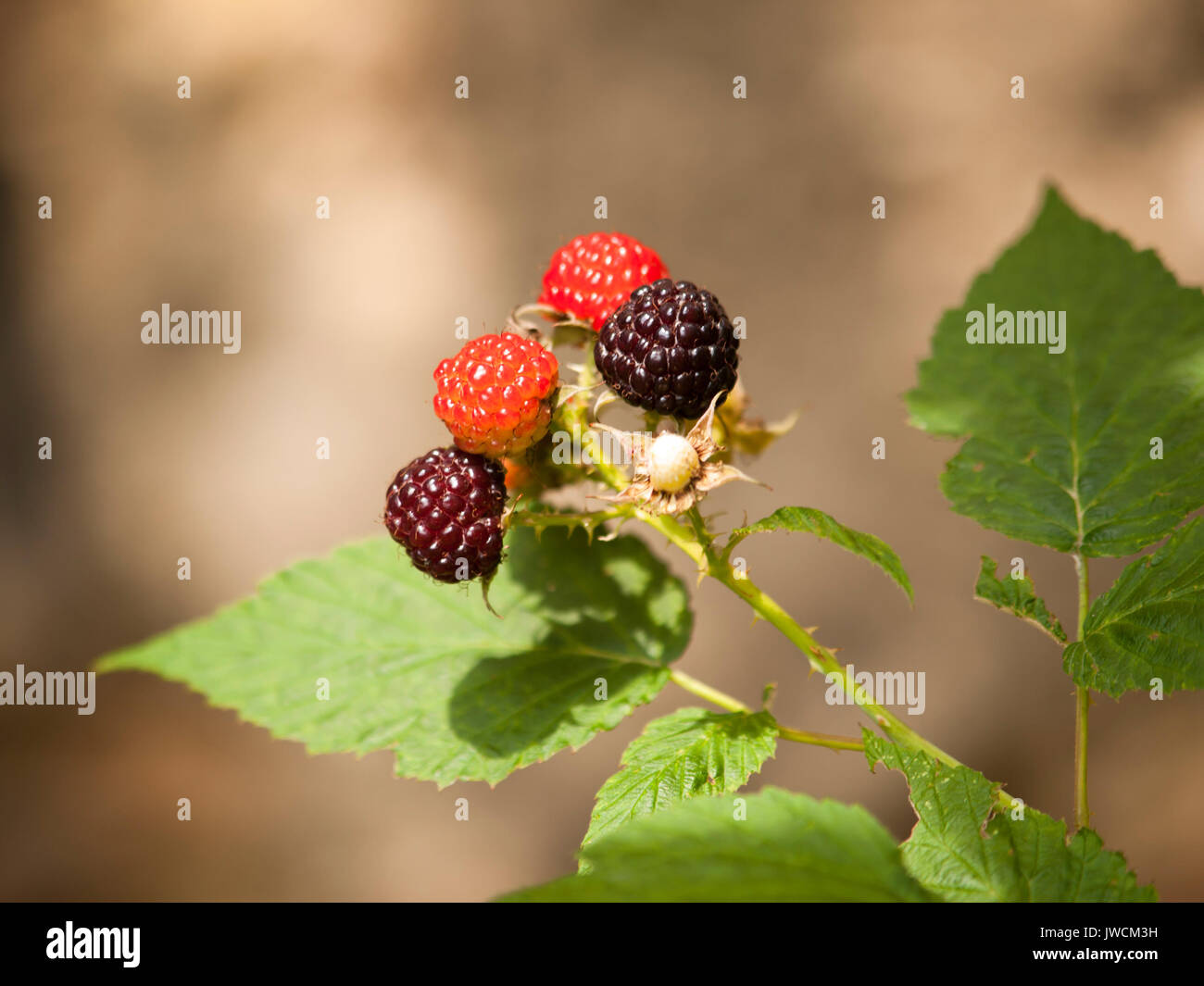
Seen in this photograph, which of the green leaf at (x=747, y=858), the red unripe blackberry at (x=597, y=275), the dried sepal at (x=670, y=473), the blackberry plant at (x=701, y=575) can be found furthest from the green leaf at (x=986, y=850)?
the red unripe blackberry at (x=597, y=275)

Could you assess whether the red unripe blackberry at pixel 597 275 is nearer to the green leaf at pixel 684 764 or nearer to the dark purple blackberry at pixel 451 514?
the dark purple blackberry at pixel 451 514

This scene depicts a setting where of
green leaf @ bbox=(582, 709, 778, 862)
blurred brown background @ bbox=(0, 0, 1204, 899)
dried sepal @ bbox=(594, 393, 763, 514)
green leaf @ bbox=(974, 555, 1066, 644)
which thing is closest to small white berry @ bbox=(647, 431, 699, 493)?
dried sepal @ bbox=(594, 393, 763, 514)

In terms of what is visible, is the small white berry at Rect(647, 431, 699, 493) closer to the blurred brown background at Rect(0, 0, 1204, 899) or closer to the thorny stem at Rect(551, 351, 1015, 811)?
the thorny stem at Rect(551, 351, 1015, 811)

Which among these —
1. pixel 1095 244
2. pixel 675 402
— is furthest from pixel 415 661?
pixel 1095 244

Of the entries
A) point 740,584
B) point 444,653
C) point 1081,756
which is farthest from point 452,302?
point 1081,756

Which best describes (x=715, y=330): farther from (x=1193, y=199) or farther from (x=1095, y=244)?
(x=1193, y=199)

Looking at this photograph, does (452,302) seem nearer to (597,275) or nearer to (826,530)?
(597,275)
